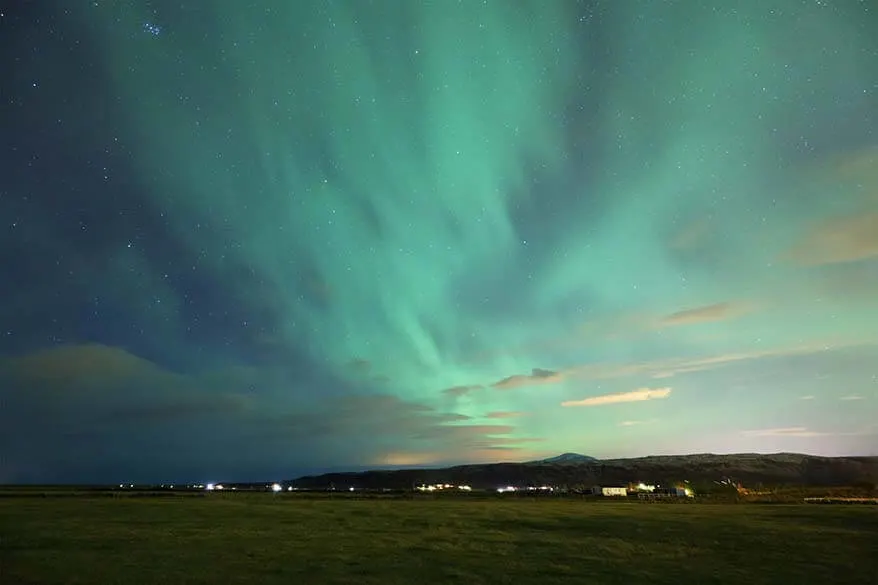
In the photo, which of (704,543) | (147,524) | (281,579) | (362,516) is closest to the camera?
(281,579)

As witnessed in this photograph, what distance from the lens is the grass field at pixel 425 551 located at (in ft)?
97.7

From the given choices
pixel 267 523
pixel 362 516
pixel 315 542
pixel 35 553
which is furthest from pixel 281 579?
pixel 362 516

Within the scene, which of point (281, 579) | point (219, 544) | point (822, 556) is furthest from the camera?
point (219, 544)

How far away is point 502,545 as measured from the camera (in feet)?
136

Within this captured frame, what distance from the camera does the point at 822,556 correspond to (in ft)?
123

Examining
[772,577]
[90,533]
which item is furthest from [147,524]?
[772,577]

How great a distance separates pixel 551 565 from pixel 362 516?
38.4 metres

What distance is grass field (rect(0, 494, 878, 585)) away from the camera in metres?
29.8

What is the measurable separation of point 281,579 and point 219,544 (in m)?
14.5

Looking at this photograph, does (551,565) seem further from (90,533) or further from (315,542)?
(90,533)

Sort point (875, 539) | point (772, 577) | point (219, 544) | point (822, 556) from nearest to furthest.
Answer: point (772, 577)
point (822, 556)
point (219, 544)
point (875, 539)

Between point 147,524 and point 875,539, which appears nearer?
point 875,539

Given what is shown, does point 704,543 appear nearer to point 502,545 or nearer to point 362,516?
point 502,545

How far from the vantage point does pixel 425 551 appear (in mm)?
38094
